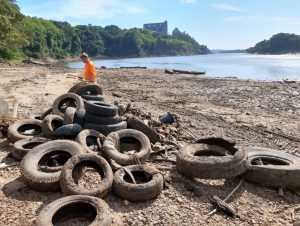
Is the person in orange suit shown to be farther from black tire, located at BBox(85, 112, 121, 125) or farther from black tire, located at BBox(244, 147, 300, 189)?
black tire, located at BBox(244, 147, 300, 189)

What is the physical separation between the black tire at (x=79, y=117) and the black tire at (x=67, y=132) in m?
0.29

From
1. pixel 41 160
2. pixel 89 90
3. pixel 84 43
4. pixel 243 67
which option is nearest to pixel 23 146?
pixel 41 160

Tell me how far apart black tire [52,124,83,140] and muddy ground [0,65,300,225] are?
110 cm

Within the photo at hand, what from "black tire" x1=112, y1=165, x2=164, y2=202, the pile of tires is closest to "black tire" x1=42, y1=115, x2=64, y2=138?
the pile of tires

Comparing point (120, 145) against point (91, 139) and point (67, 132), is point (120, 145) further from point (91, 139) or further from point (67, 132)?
point (67, 132)

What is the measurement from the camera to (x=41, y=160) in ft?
20.8

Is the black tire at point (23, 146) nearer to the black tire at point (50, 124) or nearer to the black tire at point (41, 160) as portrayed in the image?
the black tire at point (50, 124)

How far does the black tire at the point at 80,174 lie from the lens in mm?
5156

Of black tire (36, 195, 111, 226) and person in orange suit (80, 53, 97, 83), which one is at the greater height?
person in orange suit (80, 53, 97, 83)

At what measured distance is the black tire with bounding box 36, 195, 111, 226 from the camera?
4.53m

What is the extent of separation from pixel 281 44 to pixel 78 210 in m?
144

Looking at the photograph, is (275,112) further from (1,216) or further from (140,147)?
(1,216)

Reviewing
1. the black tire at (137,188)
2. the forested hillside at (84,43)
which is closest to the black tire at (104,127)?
the black tire at (137,188)

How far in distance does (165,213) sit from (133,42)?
6522 inches
